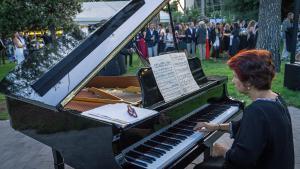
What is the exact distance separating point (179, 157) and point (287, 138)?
2.74 ft

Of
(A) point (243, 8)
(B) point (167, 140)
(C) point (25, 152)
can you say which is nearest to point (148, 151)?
(B) point (167, 140)

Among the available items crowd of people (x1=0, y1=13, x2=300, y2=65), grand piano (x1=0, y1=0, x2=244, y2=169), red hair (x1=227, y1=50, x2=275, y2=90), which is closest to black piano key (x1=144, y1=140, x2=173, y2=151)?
grand piano (x1=0, y1=0, x2=244, y2=169)

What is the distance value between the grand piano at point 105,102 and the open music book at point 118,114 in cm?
4

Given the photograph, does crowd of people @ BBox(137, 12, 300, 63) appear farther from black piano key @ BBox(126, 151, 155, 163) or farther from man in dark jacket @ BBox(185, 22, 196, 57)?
black piano key @ BBox(126, 151, 155, 163)

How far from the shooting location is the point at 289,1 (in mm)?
25531

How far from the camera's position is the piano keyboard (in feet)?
8.38

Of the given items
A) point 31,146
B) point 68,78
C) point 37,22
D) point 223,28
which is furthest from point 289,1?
point 68,78

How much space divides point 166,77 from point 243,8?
78.5 ft

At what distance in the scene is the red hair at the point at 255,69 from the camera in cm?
233

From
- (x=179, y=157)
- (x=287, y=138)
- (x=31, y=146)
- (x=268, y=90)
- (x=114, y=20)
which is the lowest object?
(x=31, y=146)

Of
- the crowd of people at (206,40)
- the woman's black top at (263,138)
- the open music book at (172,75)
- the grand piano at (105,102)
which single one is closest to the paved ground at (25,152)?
the grand piano at (105,102)

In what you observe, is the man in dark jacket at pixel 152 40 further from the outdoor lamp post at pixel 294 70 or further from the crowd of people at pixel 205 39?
the outdoor lamp post at pixel 294 70

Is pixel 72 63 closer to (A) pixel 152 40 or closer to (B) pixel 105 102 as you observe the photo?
(B) pixel 105 102

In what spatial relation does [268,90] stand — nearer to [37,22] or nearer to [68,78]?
[68,78]
